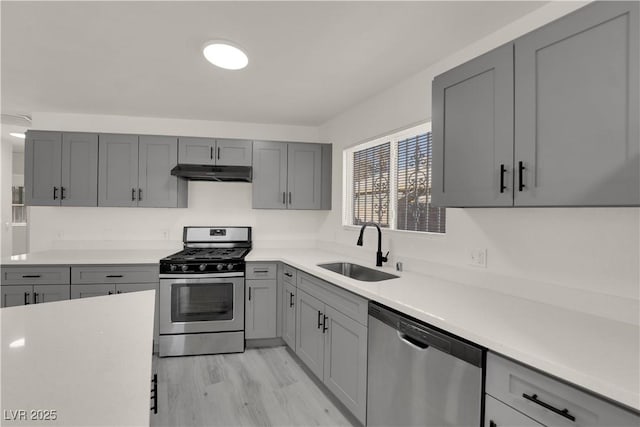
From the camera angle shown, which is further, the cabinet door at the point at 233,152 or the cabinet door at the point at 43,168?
the cabinet door at the point at 233,152

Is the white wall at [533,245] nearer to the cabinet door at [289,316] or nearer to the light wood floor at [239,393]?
Result: the cabinet door at [289,316]

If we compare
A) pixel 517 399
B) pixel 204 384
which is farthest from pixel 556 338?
pixel 204 384

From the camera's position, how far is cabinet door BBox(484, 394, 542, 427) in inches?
40.5

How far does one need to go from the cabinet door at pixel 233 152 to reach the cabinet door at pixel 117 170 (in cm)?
88

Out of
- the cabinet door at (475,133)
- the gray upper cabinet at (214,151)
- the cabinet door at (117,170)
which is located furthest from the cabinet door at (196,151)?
the cabinet door at (475,133)

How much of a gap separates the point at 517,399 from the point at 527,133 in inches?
40.5

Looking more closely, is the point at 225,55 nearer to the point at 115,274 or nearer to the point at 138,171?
the point at 138,171

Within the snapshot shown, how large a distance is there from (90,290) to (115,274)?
0.89 feet

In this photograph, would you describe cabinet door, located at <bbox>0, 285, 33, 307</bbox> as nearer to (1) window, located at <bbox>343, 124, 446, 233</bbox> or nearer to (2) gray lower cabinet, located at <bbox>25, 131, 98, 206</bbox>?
(2) gray lower cabinet, located at <bbox>25, 131, 98, 206</bbox>

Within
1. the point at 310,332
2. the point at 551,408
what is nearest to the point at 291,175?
the point at 310,332

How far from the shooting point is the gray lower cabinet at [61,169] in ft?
10.4

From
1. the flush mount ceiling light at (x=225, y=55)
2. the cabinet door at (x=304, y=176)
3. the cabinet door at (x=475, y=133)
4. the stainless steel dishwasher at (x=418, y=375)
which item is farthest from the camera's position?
the cabinet door at (x=304, y=176)

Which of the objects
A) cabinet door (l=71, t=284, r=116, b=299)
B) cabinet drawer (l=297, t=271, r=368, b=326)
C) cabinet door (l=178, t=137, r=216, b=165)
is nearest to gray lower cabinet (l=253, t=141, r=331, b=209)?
cabinet door (l=178, t=137, r=216, b=165)

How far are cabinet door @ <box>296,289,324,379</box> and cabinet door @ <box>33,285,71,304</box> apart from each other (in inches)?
86.1
